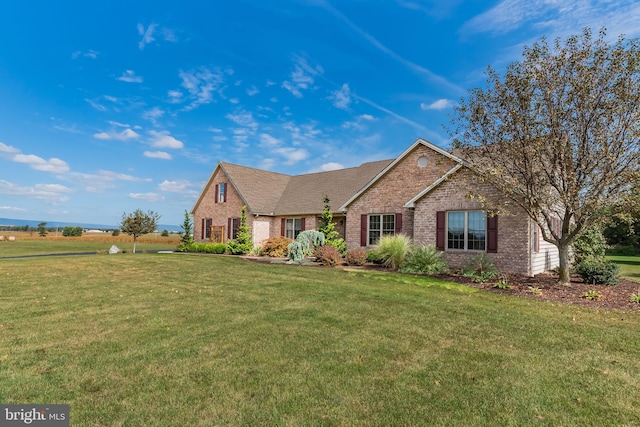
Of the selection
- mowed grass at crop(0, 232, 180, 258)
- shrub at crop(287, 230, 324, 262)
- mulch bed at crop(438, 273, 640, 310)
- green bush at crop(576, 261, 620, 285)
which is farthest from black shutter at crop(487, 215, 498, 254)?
mowed grass at crop(0, 232, 180, 258)

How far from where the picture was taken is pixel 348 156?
30.2 meters

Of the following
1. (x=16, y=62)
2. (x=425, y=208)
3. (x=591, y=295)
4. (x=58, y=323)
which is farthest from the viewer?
(x=16, y=62)

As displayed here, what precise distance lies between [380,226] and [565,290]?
9185 mm

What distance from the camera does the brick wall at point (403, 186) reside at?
16.9m

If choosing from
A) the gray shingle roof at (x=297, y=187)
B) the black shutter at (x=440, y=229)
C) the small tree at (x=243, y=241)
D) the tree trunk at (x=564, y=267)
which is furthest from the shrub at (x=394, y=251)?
the small tree at (x=243, y=241)

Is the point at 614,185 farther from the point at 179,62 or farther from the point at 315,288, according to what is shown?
the point at 179,62

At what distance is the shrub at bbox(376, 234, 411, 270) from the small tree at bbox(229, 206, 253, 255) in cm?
1146

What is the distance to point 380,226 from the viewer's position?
721 inches

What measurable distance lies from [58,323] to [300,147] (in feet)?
69.2

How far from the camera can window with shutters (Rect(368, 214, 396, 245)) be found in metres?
17.9

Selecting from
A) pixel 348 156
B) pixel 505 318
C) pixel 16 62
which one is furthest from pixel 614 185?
pixel 16 62

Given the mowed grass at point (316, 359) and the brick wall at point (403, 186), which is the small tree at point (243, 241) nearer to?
the brick wall at point (403, 186)

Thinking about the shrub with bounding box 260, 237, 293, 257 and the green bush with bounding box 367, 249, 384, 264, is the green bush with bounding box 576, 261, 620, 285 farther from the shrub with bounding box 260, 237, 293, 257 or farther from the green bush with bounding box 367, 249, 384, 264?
the shrub with bounding box 260, 237, 293, 257

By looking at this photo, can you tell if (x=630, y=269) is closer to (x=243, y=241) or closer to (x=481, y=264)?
(x=481, y=264)
